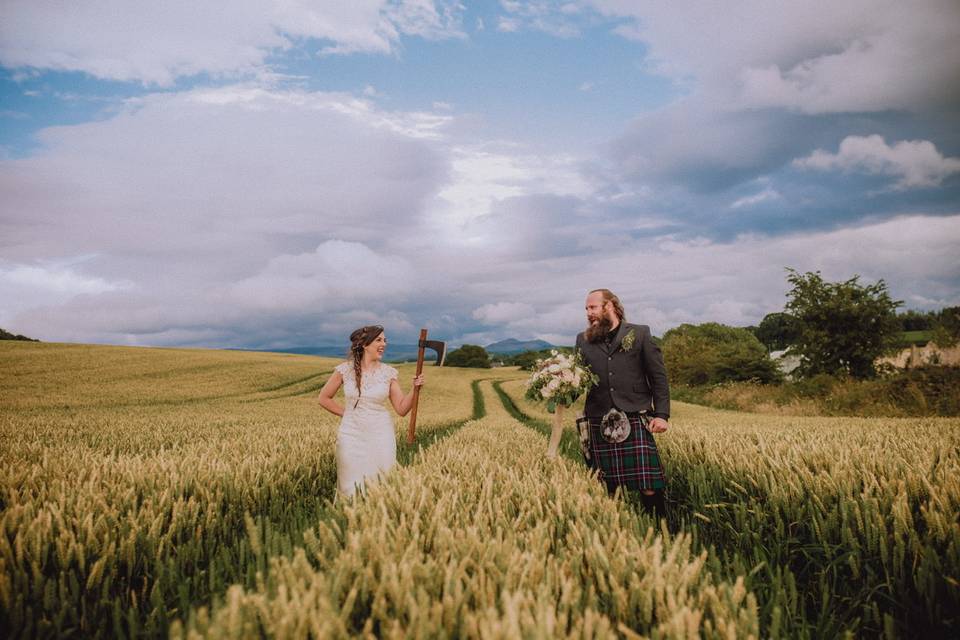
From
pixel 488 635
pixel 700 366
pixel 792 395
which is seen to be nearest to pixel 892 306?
pixel 792 395

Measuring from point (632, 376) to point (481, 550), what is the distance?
315cm

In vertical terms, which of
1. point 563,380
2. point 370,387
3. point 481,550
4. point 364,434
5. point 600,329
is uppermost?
point 600,329

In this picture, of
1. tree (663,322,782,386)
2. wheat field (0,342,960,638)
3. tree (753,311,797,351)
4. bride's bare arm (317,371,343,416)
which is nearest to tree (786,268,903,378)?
tree (663,322,782,386)

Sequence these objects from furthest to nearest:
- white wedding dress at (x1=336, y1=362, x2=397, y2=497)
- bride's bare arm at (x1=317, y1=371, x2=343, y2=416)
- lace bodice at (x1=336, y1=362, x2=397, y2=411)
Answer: bride's bare arm at (x1=317, y1=371, x2=343, y2=416) < lace bodice at (x1=336, y1=362, x2=397, y2=411) < white wedding dress at (x1=336, y1=362, x2=397, y2=497)

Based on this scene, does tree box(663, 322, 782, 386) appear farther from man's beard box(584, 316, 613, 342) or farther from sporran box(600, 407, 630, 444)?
sporran box(600, 407, 630, 444)

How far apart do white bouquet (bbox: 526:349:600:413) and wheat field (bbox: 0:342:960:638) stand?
28.5 inches

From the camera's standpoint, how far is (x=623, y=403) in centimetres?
463

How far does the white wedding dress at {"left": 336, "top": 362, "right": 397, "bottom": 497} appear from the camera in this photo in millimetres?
5121

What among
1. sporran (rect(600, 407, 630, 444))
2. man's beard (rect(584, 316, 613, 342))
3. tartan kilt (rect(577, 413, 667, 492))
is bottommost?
tartan kilt (rect(577, 413, 667, 492))

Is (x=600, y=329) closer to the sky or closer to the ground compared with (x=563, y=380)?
closer to the sky

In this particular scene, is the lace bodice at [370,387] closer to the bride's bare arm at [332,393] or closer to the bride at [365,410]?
the bride at [365,410]

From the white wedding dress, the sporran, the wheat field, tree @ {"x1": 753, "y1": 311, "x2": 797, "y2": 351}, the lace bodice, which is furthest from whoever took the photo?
tree @ {"x1": 753, "y1": 311, "x2": 797, "y2": 351}

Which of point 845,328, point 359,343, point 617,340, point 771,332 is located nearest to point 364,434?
point 359,343

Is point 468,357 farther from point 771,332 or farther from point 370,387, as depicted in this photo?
point 771,332
